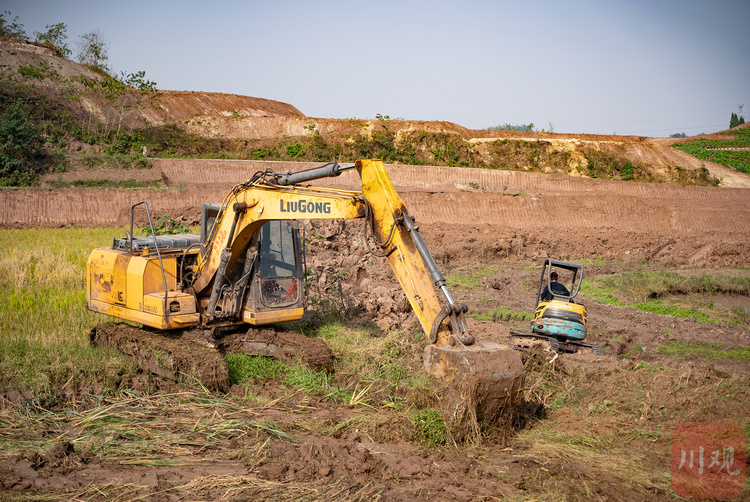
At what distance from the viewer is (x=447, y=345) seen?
5895mm

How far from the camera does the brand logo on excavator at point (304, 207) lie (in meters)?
6.82

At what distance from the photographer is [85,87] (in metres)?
35.8

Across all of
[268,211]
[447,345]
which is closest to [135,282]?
[268,211]

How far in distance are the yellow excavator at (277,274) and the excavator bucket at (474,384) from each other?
0.03 feet

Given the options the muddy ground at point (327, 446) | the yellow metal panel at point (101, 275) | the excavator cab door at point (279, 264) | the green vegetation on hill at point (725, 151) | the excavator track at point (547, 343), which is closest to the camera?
the muddy ground at point (327, 446)

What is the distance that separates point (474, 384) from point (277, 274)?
3.93 m

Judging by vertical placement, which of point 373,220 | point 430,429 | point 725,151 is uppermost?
point 725,151

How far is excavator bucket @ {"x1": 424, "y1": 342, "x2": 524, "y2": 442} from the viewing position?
5637 mm

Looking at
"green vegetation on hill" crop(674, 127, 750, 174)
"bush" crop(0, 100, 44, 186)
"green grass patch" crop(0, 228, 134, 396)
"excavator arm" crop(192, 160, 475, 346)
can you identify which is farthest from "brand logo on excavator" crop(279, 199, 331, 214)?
"green vegetation on hill" crop(674, 127, 750, 174)

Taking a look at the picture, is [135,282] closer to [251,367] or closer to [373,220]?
[251,367]

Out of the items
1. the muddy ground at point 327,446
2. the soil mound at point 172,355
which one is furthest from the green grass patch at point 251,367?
the soil mound at point 172,355

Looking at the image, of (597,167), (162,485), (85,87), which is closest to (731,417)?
(162,485)

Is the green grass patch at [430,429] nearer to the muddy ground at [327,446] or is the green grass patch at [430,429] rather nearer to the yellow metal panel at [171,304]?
the muddy ground at [327,446]

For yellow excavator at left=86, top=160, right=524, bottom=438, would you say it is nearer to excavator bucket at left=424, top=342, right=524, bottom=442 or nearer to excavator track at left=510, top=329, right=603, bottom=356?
excavator bucket at left=424, top=342, right=524, bottom=442
